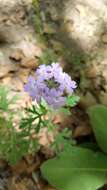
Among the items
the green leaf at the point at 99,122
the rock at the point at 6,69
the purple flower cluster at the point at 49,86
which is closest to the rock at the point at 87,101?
the green leaf at the point at 99,122

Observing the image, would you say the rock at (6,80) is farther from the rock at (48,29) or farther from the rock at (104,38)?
the rock at (104,38)

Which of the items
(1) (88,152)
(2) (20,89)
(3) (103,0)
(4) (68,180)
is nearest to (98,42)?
(3) (103,0)

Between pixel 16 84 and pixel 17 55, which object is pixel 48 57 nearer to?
pixel 17 55

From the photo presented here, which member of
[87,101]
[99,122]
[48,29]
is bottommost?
[99,122]

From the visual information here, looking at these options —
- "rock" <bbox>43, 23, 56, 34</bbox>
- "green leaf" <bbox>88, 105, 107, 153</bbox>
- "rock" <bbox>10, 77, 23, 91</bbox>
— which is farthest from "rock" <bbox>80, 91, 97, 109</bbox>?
"rock" <bbox>43, 23, 56, 34</bbox>

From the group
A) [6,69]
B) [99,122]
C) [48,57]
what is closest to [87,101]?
[99,122]

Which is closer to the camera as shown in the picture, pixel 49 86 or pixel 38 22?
pixel 49 86

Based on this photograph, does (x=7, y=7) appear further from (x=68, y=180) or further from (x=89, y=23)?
(x=68, y=180)
